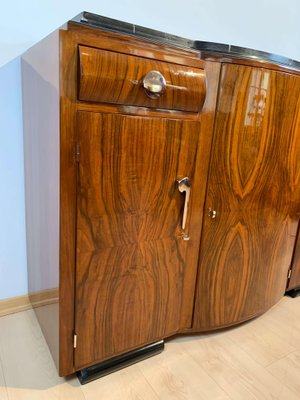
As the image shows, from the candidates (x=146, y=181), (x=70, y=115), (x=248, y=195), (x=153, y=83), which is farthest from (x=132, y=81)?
(x=248, y=195)

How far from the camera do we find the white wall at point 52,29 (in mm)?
1342

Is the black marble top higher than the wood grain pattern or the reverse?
higher

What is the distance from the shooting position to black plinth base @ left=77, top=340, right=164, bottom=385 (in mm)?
1217

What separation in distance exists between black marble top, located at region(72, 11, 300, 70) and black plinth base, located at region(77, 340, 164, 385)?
3.98ft

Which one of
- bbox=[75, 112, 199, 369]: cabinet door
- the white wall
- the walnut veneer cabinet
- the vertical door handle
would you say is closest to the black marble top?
the walnut veneer cabinet

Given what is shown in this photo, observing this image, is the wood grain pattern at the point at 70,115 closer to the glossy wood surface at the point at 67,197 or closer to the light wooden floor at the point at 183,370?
the glossy wood surface at the point at 67,197

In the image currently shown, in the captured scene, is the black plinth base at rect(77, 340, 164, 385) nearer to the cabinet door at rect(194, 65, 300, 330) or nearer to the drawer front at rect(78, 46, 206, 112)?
the cabinet door at rect(194, 65, 300, 330)

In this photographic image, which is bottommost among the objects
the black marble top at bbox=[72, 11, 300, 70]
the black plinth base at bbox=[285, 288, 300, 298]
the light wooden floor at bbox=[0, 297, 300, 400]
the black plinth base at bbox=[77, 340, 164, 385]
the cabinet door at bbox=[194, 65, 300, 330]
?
the light wooden floor at bbox=[0, 297, 300, 400]

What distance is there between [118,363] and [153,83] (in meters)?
1.10

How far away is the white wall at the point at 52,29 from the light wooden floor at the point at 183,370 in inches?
13.1

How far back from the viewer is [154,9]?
1570 millimetres

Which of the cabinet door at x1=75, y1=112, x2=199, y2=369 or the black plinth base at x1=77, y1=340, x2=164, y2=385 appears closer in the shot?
the cabinet door at x1=75, y1=112, x2=199, y2=369

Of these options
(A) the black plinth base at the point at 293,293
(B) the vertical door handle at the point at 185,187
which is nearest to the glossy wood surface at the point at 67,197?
(B) the vertical door handle at the point at 185,187

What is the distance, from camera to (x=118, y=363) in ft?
4.22
